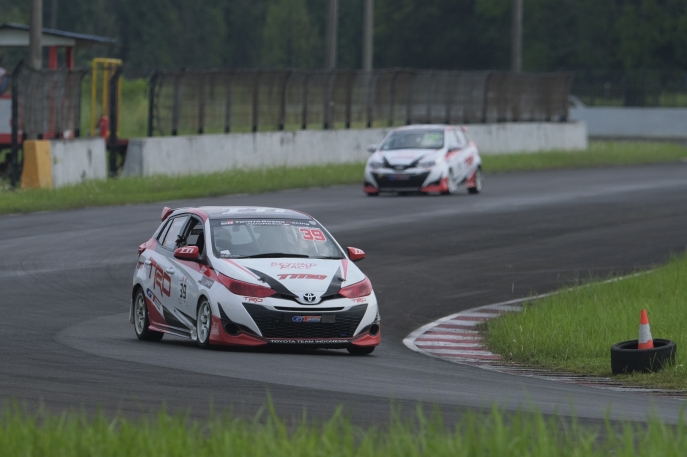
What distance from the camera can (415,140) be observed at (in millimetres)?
31578

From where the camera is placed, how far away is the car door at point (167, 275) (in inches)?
524

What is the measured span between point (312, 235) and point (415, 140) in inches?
717

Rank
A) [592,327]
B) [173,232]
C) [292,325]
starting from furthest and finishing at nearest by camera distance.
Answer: [173,232], [592,327], [292,325]

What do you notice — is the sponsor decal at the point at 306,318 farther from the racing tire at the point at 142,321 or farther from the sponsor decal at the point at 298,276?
the racing tire at the point at 142,321

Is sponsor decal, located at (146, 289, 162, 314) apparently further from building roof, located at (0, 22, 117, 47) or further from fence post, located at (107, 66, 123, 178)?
Result: building roof, located at (0, 22, 117, 47)

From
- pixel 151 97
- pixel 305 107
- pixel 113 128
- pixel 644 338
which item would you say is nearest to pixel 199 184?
pixel 113 128

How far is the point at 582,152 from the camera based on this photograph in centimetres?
4694

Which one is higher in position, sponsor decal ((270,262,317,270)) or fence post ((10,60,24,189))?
fence post ((10,60,24,189))

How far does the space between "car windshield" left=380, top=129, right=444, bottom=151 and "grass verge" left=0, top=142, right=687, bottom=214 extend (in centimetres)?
241

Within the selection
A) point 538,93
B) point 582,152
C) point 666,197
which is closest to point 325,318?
point 666,197

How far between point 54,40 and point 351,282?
78.1 ft

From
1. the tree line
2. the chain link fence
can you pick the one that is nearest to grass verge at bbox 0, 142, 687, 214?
the chain link fence

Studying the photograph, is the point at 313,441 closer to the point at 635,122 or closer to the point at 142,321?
the point at 142,321

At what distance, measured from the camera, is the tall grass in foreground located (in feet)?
20.6
